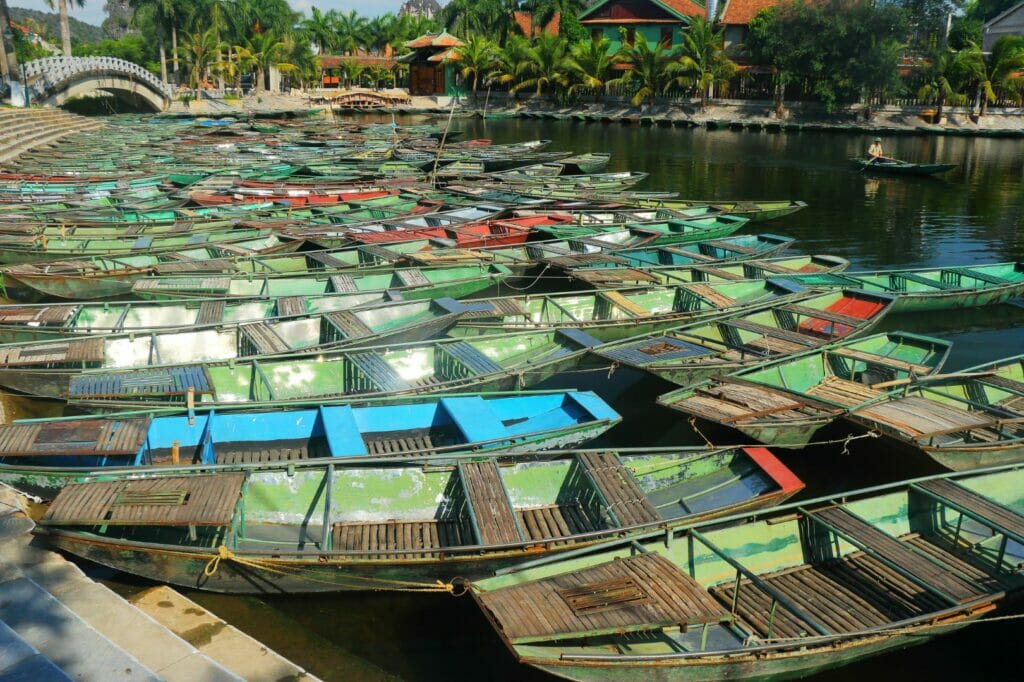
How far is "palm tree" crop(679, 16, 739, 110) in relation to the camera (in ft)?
222

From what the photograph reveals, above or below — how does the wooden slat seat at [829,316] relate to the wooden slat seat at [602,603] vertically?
above

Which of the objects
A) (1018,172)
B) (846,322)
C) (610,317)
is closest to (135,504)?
(610,317)

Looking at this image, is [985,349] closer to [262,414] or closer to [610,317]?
[610,317]

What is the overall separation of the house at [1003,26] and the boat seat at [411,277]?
254ft

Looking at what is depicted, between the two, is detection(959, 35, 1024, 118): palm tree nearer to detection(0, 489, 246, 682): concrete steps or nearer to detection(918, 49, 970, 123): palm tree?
detection(918, 49, 970, 123): palm tree

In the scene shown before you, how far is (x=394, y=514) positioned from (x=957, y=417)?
8.68 metres

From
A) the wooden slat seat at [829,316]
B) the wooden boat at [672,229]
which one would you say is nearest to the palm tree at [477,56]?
the wooden boat at [672,229]

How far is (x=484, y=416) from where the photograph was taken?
38.9 ft

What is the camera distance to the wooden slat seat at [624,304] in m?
17.0

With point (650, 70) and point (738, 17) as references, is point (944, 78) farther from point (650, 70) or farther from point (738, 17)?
point (650, 70)

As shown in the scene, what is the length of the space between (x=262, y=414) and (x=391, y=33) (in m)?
100

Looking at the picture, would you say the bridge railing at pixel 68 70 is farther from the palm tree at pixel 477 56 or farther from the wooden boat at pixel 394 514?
the wooden boat at pixel 394 514

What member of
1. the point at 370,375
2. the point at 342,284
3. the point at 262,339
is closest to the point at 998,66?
the point at 342,284

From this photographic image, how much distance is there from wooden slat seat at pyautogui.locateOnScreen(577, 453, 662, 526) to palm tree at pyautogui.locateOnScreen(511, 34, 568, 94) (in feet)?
233
